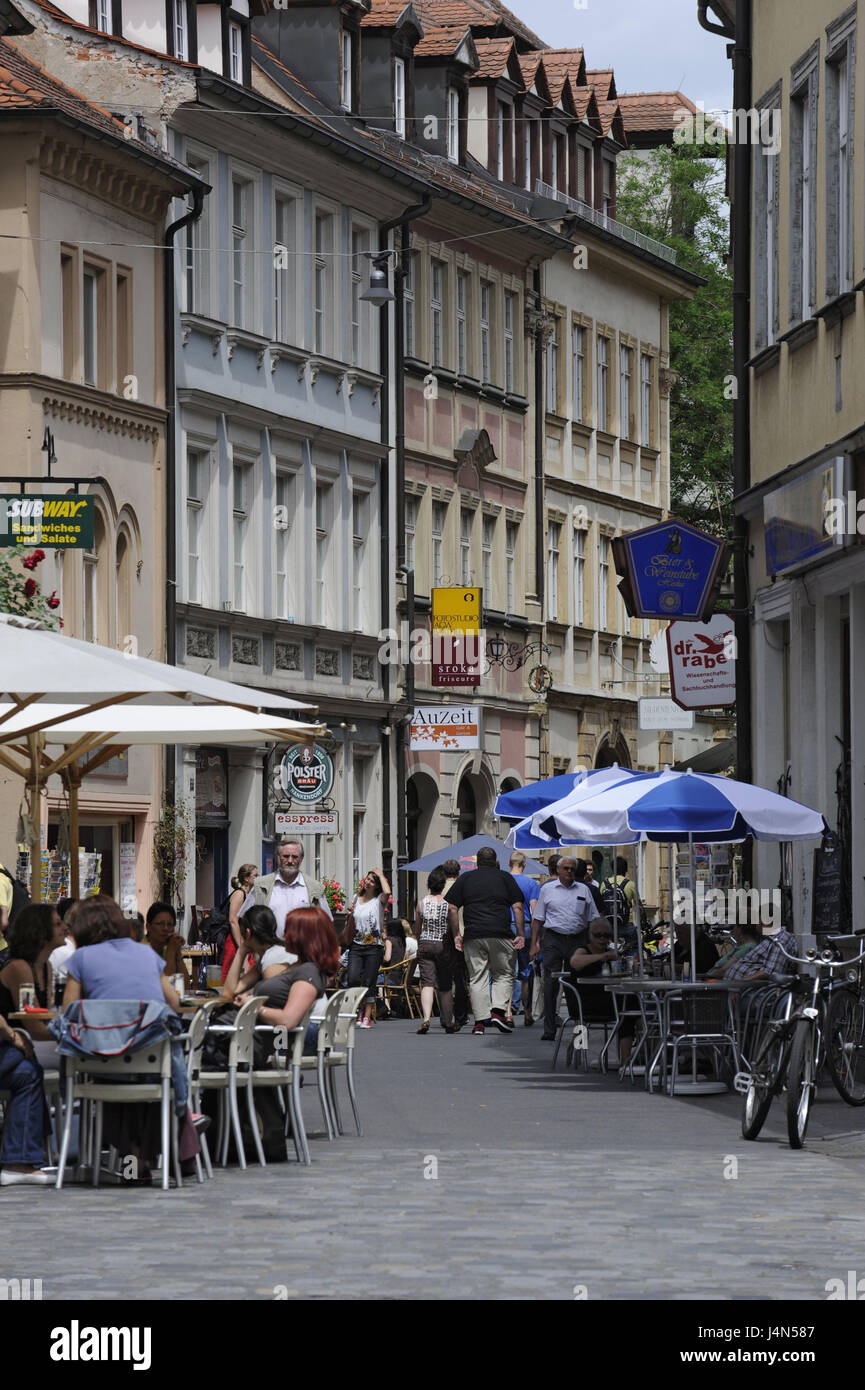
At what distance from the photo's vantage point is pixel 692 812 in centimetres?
1983

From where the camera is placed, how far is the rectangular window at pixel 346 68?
147ft

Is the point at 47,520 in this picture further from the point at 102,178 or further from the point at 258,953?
the point at 258,953

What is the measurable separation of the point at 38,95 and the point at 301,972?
19.9 m

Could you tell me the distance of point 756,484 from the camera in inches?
984

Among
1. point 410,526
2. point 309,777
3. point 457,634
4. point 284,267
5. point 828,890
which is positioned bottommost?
point 828,890

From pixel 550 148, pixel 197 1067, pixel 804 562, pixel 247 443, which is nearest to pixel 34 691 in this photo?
pixel 197 1067

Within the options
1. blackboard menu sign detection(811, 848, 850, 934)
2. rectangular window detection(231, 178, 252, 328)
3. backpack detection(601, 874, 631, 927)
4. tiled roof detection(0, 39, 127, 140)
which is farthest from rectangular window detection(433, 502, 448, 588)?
blackboard menu sign detection(811, 848, 850, 934)

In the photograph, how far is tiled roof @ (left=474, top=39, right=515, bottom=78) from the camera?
49.8m

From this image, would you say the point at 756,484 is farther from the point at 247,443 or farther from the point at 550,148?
the point at 550,148

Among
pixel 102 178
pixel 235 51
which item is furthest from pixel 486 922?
pixel 235 51

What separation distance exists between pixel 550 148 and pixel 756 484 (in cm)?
2879

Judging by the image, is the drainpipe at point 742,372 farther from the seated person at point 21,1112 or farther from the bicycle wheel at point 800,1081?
the seated person at point 21,1112

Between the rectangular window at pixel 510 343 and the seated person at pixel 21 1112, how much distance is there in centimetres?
3634

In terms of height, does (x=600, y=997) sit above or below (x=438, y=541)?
below
